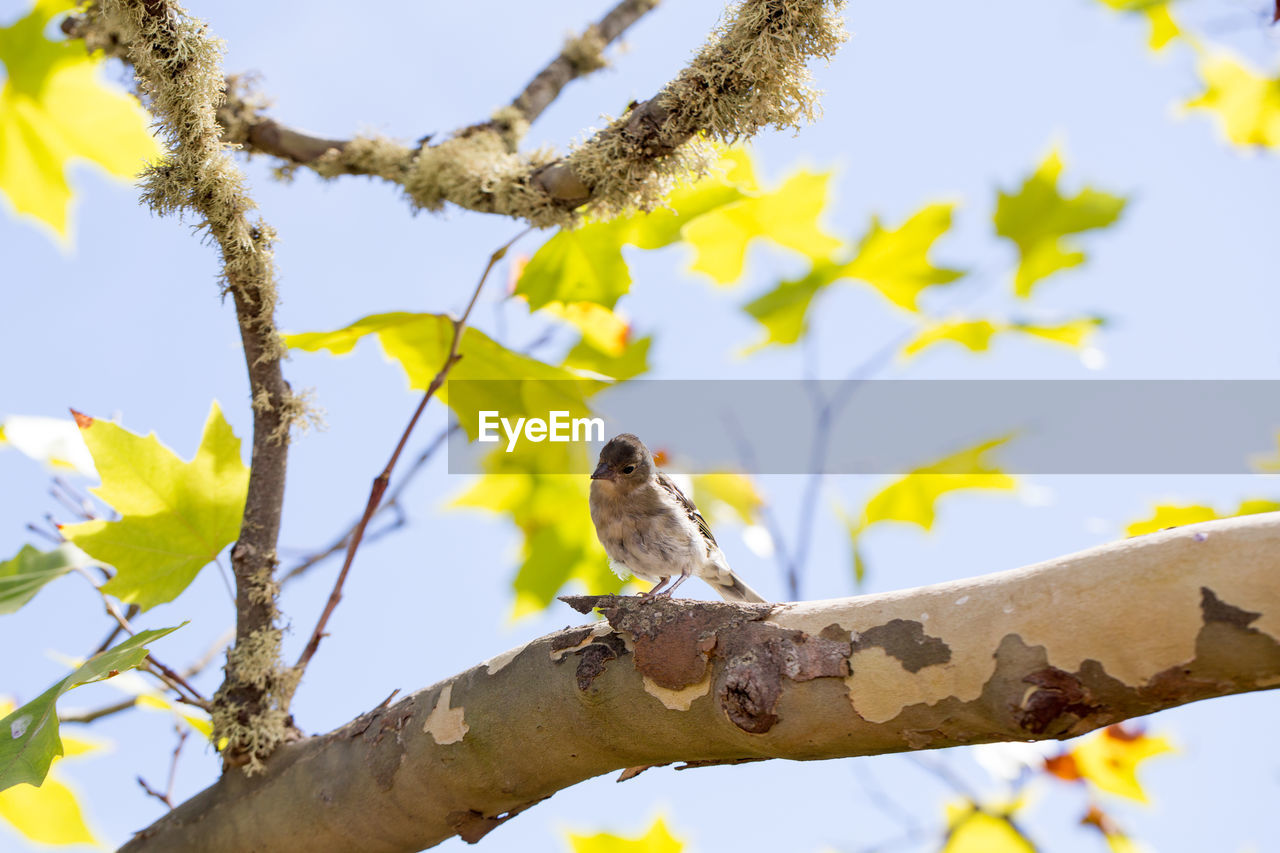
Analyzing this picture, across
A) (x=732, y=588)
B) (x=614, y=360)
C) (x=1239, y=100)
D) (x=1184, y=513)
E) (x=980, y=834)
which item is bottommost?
(x=980, y=834)

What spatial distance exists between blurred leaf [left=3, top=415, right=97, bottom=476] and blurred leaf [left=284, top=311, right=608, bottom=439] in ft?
1.74

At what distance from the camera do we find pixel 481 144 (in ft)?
6.23

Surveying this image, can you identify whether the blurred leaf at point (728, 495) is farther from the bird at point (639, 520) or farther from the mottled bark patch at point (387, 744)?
the mottled bark patch at point (387, 744)

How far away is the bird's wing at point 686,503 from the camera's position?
173 cm

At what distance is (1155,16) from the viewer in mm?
2455

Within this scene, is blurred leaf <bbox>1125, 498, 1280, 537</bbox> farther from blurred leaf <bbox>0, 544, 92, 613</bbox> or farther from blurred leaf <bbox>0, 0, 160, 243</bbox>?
blurred leaf <bbox>0, 0, 160, 243</bbox>

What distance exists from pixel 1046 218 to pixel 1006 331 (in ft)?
A: 0.89

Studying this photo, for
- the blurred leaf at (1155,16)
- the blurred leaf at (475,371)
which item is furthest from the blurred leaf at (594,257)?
the blurred leaf at (1155,16)

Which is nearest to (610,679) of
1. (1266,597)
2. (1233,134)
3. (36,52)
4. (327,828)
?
(327,828)

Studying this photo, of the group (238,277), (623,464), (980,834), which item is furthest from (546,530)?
(980,834)

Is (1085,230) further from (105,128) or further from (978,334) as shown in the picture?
(105,128)

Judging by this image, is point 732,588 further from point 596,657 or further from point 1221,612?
point 1221,612

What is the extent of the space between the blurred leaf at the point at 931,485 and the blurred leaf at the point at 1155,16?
126 cm

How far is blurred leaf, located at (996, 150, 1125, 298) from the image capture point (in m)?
1.97
